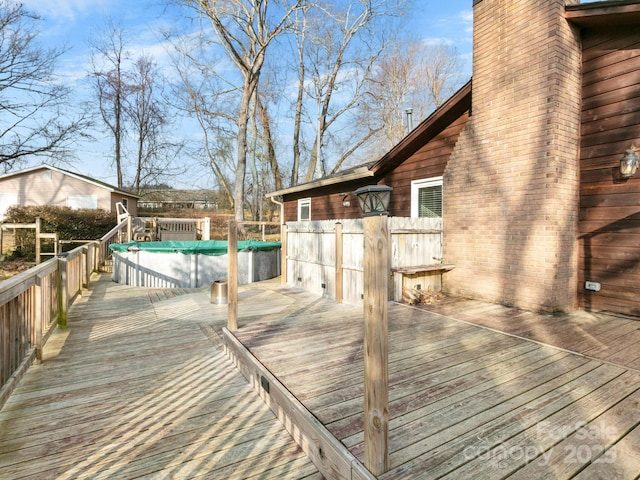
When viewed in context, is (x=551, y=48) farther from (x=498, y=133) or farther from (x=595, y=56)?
(x=498, y=133)

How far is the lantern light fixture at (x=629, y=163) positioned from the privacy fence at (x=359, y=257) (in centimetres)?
237

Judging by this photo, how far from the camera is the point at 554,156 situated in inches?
163

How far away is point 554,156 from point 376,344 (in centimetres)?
399

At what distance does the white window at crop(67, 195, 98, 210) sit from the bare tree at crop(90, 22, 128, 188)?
20.6 feet

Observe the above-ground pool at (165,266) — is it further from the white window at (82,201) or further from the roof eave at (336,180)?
the white window at (82,201)

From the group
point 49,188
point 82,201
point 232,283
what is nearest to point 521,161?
point 232,283

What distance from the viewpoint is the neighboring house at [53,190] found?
16.2 meters

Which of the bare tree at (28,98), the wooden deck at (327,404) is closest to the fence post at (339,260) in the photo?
the wooden deck at (327,404)

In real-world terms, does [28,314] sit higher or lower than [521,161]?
lower

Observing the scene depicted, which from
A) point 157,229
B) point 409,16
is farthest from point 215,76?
point 409,16

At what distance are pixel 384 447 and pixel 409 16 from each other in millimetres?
18255

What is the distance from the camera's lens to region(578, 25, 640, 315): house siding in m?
3.93

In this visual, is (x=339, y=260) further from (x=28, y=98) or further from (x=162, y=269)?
(x=28, y=98)

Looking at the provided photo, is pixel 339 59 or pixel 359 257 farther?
pixel 339 59
